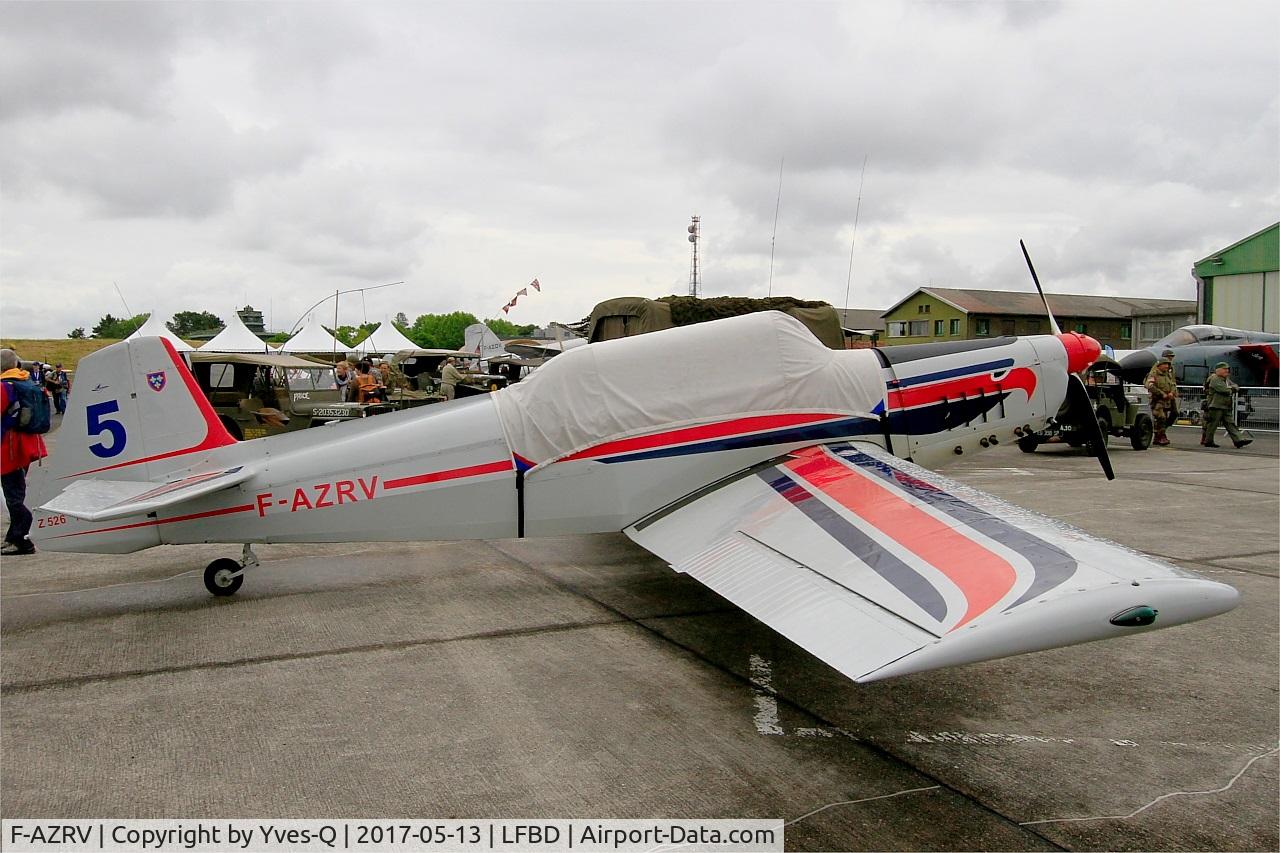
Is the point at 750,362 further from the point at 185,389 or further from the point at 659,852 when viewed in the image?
the point at 185,389

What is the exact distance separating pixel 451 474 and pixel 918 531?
9.80 ft

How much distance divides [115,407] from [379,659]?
2648 millimetres

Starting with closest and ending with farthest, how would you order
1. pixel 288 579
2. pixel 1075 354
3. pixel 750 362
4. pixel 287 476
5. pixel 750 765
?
pixel 750 765
pixel 287 476
pixel 750 362
pixel 288 579
pixel 1075 354

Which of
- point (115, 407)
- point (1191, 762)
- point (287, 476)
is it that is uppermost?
point (115, 407)

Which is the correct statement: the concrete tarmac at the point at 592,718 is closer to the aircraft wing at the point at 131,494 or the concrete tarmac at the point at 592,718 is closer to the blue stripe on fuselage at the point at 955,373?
the aircraft wing at the point at 131,494

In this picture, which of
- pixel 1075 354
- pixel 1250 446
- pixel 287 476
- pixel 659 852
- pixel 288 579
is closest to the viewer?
pixel 659 852

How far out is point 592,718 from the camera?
13.6ft

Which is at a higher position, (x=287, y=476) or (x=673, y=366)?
(x=673, y=366)

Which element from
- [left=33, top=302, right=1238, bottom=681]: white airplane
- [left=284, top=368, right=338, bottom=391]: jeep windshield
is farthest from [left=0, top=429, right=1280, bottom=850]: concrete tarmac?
[left=284, top=368, right=338, bottom=391]: jeep windshield

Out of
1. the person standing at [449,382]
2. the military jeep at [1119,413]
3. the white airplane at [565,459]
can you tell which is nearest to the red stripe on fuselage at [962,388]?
the white airplane at [565,459]

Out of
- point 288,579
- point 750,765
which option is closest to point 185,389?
point 288,579

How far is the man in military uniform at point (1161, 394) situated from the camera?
16.7 meters

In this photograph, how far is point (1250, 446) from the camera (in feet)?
54.5

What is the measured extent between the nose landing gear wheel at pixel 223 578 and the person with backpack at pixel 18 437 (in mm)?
2453
